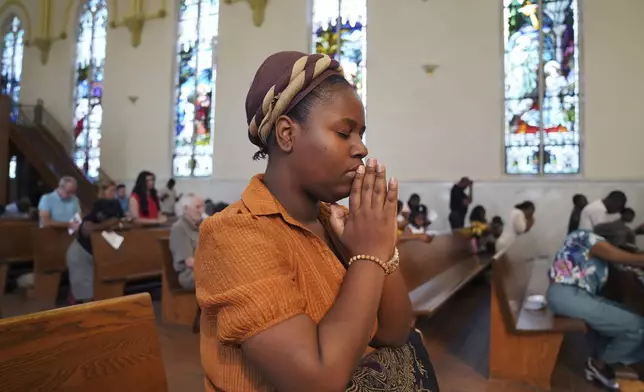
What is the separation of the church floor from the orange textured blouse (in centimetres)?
240

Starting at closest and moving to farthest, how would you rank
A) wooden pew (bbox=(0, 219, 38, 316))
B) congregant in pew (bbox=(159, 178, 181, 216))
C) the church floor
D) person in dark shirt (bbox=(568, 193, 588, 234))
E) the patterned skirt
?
the patterned skirt → the church floor → wooden pew (bbox=(0, 219, 38, 316)) → person in dark shirt (bbox=(568, 193, 588, 234)) → congregant in pew (bbox=(159, 178, 181, 216))

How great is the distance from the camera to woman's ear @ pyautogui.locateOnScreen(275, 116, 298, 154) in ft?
2.93

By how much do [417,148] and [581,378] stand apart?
678 cm

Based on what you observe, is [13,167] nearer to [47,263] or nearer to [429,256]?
[47,263]

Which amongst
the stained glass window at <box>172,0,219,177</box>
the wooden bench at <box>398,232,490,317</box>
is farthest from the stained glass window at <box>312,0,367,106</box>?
the wooden bench at <box>398,232,490,317</box>

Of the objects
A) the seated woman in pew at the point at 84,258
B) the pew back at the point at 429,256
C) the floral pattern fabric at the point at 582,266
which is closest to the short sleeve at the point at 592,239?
the floral pattern fabric at the point at 582,266

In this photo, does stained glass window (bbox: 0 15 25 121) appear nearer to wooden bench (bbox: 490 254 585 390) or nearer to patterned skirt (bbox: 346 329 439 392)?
wooden bench (bbox: 490 254 585 390)

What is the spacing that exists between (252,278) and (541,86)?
9.68 m

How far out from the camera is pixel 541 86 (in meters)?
9.09

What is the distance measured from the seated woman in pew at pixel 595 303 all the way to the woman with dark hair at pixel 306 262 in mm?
2531

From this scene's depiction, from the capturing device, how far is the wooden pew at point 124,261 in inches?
175

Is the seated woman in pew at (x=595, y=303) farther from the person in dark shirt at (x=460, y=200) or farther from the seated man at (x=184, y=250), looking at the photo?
the person in dark shirt at (x=460, y=200)

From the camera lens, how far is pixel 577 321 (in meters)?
3.06

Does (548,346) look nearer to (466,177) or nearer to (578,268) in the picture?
(578,268)
